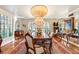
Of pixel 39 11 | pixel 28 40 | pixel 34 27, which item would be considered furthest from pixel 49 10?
pixel 28 40

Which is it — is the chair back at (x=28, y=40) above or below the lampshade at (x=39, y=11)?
below

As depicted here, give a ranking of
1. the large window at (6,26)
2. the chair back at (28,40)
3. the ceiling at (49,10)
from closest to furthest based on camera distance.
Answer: the ceiling at (49,10), the large window at (6,26), the chair back at (28,40)

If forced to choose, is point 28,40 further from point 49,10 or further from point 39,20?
point 49,10

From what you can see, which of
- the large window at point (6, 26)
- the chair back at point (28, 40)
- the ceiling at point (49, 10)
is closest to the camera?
the ceiling at point (49, 10)

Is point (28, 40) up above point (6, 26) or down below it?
below

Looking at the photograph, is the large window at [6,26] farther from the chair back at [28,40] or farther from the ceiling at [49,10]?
the chair back at [28,40]

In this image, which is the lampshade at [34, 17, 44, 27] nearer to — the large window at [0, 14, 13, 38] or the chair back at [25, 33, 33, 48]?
the chair back at [25, 33, 33, 48]

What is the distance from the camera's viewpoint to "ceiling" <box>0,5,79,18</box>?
4.57ft

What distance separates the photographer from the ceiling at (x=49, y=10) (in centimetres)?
139

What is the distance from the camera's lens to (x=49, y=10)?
1513 millimetres

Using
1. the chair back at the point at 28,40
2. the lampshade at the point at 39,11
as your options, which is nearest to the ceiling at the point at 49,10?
the lampshade at the point at 39,11

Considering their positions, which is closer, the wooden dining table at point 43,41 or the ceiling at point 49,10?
the ceiling at point 49,10
